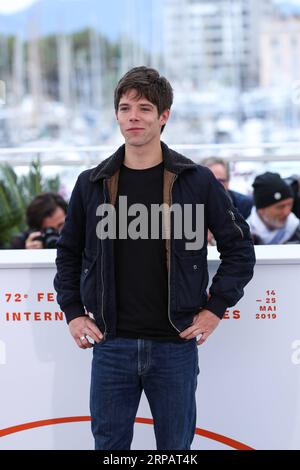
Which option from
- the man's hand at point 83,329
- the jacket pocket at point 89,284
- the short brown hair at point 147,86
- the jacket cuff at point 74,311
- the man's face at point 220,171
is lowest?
the man's hand at point 83,329

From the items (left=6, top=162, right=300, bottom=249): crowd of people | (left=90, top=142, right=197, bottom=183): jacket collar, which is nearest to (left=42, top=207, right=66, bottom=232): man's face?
(left=6, top=162, right=300, bottom=249): crowd of people

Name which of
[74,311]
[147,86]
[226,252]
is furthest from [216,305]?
[147,86]

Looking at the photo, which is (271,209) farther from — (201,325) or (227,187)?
(201,325)

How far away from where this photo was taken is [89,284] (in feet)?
9.67

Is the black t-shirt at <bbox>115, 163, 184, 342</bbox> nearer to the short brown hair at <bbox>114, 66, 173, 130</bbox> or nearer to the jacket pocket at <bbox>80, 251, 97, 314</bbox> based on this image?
the jacket pocket at <bbox>80, 251, 97, 314</bbox>

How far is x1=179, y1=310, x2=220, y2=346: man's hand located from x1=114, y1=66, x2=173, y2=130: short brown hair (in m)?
0.73

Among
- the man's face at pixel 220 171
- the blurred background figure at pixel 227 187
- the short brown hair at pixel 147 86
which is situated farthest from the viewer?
the man's face at pixel 220 171

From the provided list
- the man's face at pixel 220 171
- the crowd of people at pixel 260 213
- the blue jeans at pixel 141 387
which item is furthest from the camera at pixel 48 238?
the man's face at pixel 220 171

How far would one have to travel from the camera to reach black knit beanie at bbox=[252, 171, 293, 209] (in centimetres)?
561

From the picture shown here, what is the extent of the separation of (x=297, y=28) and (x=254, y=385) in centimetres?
4432

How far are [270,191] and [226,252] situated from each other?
271cm

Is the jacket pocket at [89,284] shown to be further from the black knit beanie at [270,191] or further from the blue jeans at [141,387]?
the black knit beanie at [270,191]

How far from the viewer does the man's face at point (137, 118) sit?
9.39ft

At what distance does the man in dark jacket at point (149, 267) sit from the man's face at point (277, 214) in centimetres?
264
